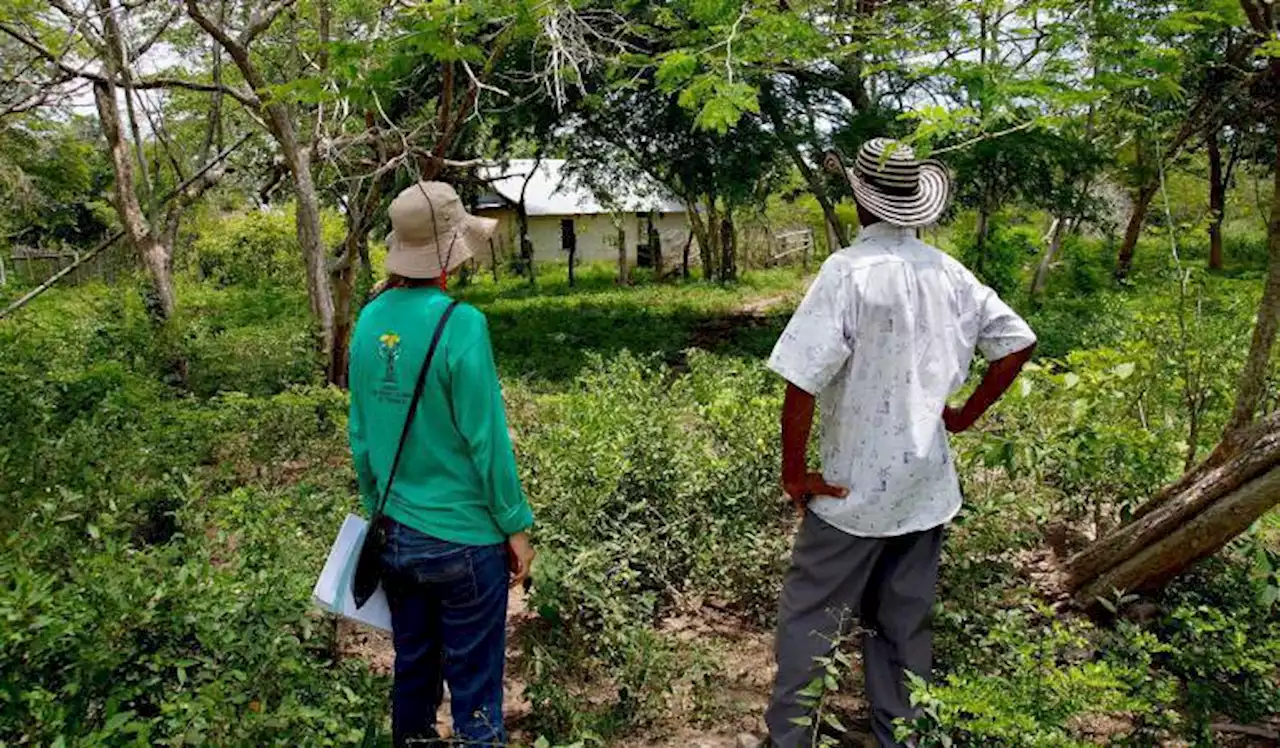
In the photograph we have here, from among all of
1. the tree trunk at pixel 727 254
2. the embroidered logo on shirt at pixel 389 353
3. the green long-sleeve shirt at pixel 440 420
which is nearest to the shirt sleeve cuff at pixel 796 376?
the green long-sleeve shirt at pixel 440 420

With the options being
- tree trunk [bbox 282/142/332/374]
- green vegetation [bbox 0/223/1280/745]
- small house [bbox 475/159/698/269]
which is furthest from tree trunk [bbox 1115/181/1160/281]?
tree trunk [bbox 282/142/332/374]

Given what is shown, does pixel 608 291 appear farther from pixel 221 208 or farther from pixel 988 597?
pixel 988 597

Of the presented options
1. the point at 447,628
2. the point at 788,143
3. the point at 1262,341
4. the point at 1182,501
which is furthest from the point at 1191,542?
the point at 788,143

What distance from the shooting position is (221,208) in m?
24.7

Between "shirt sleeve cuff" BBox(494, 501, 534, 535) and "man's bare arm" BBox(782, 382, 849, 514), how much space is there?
69 centimetres

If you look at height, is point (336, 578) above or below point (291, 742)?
above

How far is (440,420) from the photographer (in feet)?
7.61

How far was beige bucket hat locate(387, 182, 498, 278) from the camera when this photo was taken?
2.35 meters

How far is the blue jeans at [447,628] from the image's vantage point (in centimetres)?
237

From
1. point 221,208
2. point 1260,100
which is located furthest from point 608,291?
point 1260,100

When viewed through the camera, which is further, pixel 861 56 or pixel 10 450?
pixel 861 56

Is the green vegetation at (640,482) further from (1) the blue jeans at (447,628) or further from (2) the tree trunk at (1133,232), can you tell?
(2) the tree trunk at (1133,232)

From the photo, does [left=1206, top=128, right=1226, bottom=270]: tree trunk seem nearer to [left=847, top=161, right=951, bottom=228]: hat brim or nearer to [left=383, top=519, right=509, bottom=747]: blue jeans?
[left=847, top=161, right=951, bottom=228]: hat brim

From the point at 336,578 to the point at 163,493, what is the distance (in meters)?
1.92
